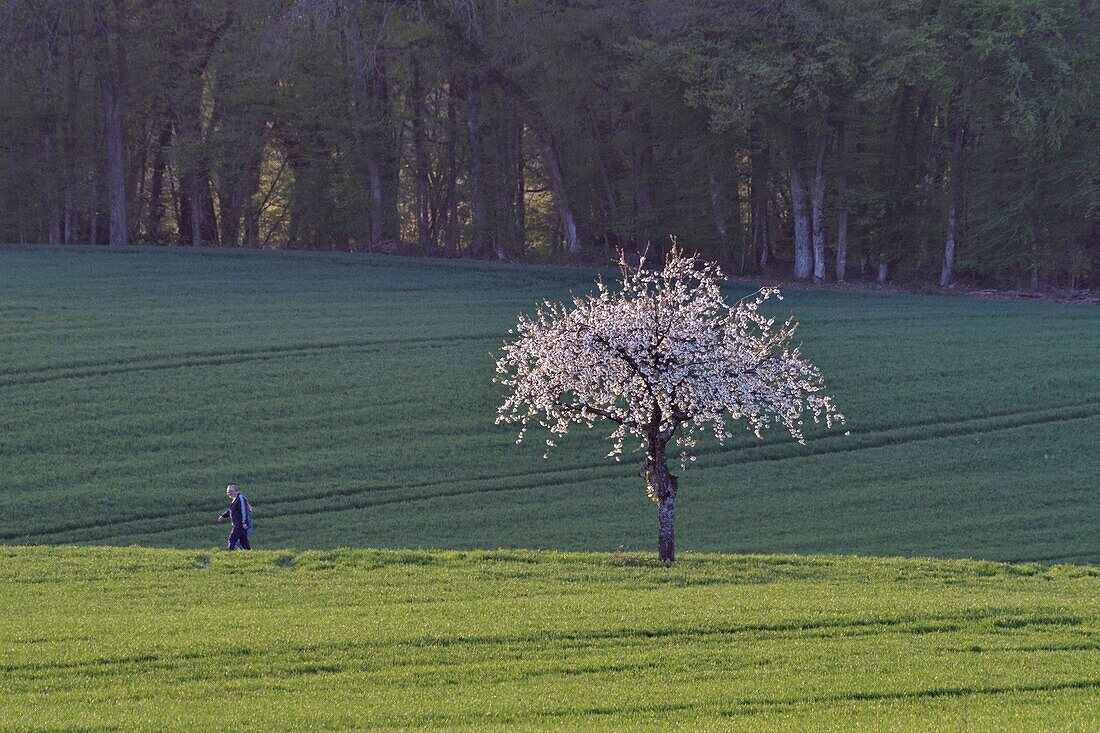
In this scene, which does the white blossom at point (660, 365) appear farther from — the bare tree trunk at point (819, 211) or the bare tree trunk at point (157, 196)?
the bare tree trunk at point (157, 196)

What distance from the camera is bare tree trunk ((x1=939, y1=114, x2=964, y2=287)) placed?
59406 mm

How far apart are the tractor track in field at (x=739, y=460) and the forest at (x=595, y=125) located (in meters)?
22.7

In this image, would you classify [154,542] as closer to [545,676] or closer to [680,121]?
[545,676]

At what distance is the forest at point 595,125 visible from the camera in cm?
5478

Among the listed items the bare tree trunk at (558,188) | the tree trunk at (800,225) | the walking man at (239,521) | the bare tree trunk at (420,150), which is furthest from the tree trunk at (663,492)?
the bare tree trunk at (420,150)

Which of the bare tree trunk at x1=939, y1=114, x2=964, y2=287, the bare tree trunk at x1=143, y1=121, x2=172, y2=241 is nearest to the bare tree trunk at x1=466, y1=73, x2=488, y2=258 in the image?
the bare tree trunk at x1=143, y1=121, x2=172, y2=241

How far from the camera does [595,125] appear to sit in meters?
68.9

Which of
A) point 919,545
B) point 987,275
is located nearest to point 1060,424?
point 919,545

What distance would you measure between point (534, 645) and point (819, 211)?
156 ft

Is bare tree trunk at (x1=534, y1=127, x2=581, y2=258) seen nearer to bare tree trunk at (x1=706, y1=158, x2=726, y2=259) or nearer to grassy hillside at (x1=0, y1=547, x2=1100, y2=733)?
bare tree trunk at (x1=706, y1=158, x2=726, y2=259)

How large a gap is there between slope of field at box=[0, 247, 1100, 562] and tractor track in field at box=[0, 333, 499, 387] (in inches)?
4.4

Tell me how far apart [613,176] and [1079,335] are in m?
33.4

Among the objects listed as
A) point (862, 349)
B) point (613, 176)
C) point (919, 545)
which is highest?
point (613, 176)

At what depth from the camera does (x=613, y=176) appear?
72562 mm
